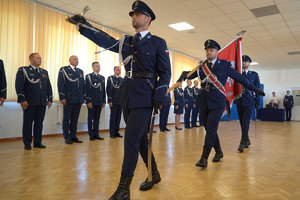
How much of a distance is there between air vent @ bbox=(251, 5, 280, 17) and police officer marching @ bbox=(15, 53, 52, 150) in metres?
4.74

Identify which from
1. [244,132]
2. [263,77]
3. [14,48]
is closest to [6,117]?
[14,48]

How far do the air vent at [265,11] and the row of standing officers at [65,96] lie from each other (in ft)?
11.4

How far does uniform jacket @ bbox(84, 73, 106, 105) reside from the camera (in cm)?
507

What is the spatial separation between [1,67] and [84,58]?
8.39 feet

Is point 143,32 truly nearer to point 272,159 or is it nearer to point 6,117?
point 272,159

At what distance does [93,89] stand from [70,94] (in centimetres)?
69

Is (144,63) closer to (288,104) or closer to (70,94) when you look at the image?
(70,94)

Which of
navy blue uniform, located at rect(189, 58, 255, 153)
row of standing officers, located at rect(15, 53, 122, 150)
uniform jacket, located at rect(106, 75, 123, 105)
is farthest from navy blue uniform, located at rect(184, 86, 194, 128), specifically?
navy blue uniform, located at rect(189, 58, 255, 153)

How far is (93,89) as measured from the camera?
5.16 meters

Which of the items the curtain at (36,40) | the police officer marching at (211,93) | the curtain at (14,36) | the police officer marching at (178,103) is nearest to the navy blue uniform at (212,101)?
the police officer marching at (211,93)

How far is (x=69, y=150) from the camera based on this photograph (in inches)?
153

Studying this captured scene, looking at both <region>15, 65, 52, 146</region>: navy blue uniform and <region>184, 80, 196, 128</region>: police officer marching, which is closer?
<region>15, 65, 52, 146</region>: navy blue uniform

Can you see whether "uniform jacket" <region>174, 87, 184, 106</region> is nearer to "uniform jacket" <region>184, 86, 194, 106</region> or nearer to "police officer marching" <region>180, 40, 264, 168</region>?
"uniform jacket" <region>184, 86, 194, 106</region>

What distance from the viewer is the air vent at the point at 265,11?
536 cm
